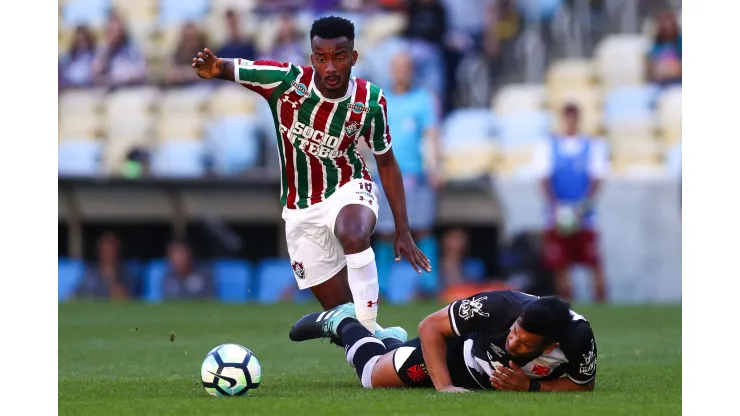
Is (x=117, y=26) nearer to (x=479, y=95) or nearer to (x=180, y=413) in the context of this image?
(x=479, y=95)

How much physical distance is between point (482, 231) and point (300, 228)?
965 cm

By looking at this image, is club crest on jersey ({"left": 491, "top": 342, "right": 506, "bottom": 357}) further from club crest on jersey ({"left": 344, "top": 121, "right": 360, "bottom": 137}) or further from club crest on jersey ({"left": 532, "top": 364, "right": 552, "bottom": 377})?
club crest on jersey ({"left": 344, "top": 121, "right": 360, "bottom": 137})

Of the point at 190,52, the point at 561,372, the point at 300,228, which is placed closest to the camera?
the point at 561,372

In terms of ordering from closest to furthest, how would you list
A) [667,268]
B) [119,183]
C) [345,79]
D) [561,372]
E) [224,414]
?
1. [224,414]
2. [561,372]
3. [345,79]
4. [667,268]
5. [119,183]

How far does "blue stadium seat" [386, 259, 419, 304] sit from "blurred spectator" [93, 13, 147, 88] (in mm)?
5190

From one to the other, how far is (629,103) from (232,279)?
227 inches

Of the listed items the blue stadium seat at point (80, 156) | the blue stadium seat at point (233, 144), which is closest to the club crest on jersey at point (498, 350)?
the blue stadium seat at point (233, 144)

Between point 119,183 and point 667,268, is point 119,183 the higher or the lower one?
the higher one

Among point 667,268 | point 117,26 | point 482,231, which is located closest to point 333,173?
point 667,268

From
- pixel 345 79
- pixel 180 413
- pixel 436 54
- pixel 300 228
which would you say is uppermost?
pixel 436 54

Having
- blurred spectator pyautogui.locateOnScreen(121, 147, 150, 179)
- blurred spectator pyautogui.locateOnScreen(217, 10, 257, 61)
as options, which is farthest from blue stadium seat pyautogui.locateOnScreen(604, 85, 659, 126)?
blurred spectator pyautogui.locateOnScreen(121, 147, 150, 179)

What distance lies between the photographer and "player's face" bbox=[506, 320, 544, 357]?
6039mm

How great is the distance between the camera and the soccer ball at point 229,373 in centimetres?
668

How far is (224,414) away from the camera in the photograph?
583 cm
